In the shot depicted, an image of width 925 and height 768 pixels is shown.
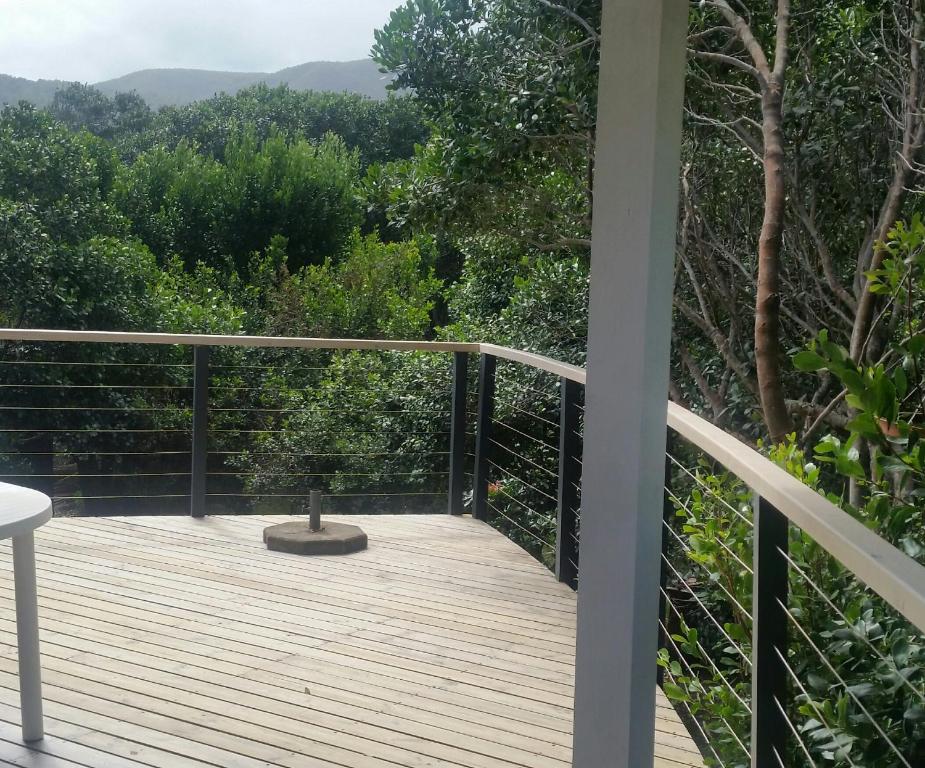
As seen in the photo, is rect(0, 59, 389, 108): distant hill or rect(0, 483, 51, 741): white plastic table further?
rect(0, 59, 389, 108): distant hill

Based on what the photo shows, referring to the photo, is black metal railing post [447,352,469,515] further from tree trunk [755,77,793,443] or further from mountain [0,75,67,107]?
mountain [0,75,67,107]

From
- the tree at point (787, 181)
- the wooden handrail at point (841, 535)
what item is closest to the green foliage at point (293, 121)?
the tree at point (787, 181)

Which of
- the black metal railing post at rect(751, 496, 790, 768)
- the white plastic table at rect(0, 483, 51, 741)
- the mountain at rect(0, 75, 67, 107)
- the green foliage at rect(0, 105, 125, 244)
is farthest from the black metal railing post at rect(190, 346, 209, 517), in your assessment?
the mountain at rect(0, 75, 67, 107)

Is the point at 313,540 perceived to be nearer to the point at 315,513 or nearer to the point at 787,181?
the point at 315,513

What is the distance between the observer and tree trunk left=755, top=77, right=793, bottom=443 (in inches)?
171

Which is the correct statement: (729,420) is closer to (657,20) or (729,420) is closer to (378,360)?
(378,360)

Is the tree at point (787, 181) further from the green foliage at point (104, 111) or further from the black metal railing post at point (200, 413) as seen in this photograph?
the green foliage at point (104, 111)

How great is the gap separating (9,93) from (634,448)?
14.6 meters

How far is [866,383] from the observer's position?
1595 mm

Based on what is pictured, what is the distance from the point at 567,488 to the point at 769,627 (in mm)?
2146

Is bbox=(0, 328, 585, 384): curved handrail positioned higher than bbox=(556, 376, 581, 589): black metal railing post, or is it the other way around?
bbox=(0, 328, 585, 384): curved handrail

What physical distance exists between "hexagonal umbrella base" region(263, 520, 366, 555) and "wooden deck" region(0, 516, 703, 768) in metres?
0.07

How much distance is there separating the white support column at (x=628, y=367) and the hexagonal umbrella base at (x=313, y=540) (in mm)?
2722

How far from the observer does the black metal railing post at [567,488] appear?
3.47 metres
